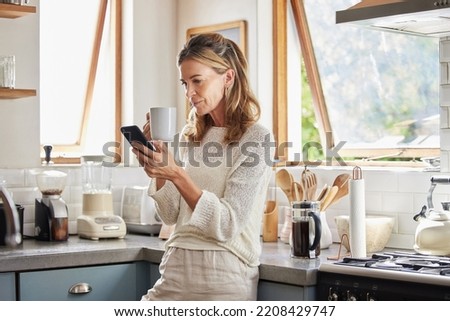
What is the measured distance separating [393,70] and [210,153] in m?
1.41

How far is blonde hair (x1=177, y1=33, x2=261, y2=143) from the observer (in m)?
3.09

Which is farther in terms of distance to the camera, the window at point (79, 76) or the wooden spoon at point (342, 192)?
the window at point (79, 76)

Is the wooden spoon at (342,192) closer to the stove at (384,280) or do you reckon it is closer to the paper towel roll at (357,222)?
the paper towel roll at (357,222)

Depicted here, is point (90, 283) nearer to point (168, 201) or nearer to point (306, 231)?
point (168, 201)

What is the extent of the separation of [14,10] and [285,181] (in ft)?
4.97

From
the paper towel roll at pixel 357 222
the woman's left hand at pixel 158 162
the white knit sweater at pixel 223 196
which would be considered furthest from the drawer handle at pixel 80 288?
the paper towel roll at pixel 357 222

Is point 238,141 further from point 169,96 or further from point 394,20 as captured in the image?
point 169,96

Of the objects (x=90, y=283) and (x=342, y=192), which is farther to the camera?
(x=342, y=192)

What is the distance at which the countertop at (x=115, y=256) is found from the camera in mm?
3172

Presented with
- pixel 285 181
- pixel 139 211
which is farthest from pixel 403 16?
pixel 139 211

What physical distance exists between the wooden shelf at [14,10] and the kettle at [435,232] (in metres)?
2.06

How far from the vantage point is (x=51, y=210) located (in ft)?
13.6

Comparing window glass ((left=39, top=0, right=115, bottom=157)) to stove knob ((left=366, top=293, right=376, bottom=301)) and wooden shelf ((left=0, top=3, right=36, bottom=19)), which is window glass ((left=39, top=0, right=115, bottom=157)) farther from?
stove knob ((left=366, top=293, right=376, bottom=301))

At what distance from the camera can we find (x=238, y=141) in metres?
3.09
